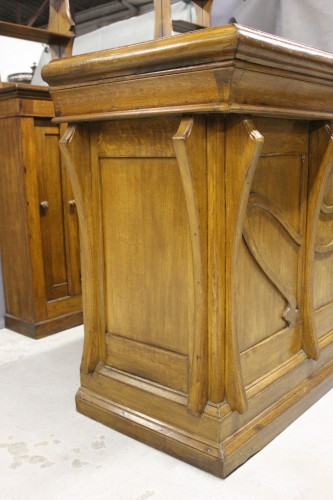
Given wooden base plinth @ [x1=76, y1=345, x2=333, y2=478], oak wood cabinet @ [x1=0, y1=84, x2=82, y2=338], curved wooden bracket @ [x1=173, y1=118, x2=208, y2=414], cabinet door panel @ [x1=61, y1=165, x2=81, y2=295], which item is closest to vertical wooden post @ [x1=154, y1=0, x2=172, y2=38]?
oak wood cabinet @ [x1=0, y1=84, x2=82, y2=338]

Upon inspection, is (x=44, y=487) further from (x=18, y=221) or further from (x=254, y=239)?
(x=18, y=221)

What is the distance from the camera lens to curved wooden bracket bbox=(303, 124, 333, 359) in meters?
2.06

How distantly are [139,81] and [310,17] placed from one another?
7.52 feet

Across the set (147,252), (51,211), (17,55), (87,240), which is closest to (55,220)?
(51,211)

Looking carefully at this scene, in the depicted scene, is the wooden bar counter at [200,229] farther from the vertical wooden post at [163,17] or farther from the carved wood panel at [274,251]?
the vertical wooden post at [163,17]

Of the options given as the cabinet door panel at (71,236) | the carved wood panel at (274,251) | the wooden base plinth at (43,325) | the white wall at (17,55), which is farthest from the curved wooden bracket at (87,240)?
the white wall at (17,55)

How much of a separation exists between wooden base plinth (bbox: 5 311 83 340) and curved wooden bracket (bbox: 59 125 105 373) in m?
1.05

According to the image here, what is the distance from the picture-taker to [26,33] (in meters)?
3.38

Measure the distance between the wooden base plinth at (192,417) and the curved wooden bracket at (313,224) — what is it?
11cm

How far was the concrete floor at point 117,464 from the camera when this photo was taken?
1680mm

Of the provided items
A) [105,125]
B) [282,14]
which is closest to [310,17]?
[282,14]

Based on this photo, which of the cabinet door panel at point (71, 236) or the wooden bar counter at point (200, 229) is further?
the cabinet door panel at point (71, 236)

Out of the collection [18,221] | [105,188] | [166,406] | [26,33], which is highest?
[26,33]

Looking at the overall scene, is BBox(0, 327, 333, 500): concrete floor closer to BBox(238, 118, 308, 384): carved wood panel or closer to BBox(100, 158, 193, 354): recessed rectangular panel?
BBox(238, 118, 308, 384): carved wood panel
